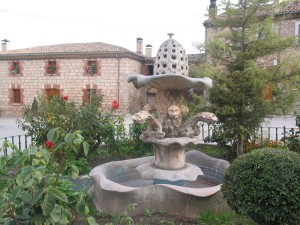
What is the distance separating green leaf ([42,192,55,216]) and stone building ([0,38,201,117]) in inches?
810

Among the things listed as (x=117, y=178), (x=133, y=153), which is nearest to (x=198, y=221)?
(x=117, y=178)

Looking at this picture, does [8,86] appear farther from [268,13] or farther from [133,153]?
[268,13]

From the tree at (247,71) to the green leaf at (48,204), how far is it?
5198 mm

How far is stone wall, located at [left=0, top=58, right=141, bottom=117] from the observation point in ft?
74.7

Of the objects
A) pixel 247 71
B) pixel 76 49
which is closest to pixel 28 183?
pixel 247 71

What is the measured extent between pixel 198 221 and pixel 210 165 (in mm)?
2101

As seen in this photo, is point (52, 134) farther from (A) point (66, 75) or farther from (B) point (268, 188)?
(A) point (66, 75)

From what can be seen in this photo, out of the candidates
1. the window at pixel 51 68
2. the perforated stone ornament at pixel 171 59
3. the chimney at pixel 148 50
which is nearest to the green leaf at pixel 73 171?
the perforated stone ornament at pixel 171 59

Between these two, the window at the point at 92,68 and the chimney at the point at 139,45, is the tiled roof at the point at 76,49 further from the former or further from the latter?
the chimney at the point at 139,45

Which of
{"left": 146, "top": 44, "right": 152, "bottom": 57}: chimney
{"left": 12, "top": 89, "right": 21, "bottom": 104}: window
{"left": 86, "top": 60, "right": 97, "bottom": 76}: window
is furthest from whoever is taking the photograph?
{"left": 146, "top": 44, "right": 152, "bottom": 57}: chimney

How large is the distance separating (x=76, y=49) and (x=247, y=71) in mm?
20016

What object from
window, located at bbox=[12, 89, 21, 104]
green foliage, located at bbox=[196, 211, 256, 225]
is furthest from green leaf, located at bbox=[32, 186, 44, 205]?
window, located at bbox=[12, 89, 21, 104]

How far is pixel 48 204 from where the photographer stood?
1651mm

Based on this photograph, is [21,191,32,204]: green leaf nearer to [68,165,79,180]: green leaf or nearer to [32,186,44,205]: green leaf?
[32,186,44,205]: green leaf
